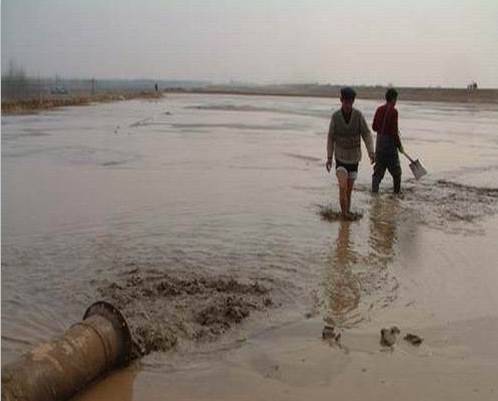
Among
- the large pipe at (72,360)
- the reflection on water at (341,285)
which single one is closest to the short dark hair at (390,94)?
the reflection on water at (341,285)

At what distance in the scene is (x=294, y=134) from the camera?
25266 millimetres

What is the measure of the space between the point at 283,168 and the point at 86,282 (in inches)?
369

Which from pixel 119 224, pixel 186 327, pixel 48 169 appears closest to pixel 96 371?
pixel 186 327

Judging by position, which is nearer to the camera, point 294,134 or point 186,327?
point 186,327

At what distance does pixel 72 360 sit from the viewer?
365 cm

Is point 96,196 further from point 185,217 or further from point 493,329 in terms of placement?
→ point 493,329

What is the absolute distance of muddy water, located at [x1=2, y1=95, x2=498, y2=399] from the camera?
16.9ft

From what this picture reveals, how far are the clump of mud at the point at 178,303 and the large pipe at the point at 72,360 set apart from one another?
0.37 meters

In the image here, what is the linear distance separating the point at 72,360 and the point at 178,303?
1729 mm

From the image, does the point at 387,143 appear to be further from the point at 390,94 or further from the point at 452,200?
the point at 452,200

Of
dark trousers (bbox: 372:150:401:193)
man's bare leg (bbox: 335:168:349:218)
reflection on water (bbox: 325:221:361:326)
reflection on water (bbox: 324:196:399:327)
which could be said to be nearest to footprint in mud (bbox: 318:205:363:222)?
man's bare leg (bbox: 335:168:349:218)

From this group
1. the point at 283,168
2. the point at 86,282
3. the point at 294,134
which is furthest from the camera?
the point at 294,134

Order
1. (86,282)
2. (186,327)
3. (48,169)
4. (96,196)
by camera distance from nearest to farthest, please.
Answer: (186,327)
(86,282)
(96,196)
(48,169)

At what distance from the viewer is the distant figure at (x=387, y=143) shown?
11.2 metres
